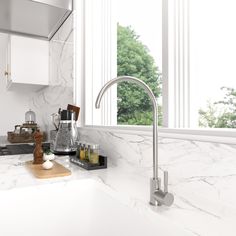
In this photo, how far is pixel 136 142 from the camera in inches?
44.4

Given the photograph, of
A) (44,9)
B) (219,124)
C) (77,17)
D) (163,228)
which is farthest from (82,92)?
(163,228)

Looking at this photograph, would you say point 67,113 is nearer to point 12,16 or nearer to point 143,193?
point 143,193

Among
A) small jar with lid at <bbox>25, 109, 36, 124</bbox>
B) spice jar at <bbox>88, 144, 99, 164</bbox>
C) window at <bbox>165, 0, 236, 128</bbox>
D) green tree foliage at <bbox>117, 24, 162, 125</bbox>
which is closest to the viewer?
window at <bbox>165, 0, 236, 128</bbox>

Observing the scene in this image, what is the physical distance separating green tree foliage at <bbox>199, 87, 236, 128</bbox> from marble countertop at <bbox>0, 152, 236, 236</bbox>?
0.32m

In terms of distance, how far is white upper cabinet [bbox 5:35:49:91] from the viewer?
2.46 metres

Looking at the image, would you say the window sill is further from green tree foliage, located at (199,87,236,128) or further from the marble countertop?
green tree foliage, located at (199,87,236,128)

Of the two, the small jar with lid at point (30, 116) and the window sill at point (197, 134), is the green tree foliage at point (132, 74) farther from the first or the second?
the small jar with lid at point (30, 116)

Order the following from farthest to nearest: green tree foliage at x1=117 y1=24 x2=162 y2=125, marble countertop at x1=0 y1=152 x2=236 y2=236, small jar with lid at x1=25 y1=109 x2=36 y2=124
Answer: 1. small jar with lid at x1=25 y1=109 x2=36 y2=124
2. green tree foliage at x1=117 y1=24 x2=162 y2=125
3. marble countertop at x1=0 y1=152 x2=236 y2=236

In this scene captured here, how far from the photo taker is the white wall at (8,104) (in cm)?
313

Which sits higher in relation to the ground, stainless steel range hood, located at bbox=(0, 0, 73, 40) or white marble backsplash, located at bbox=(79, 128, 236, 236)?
stainless steel range hood, located at bbox=(0, 0, 73, 40)

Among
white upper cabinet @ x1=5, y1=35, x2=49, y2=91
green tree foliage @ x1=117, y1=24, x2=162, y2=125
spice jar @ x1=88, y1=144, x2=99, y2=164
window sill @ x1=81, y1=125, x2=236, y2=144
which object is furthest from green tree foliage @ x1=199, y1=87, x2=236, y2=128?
white upper cabinet @ x1=5, y1=35, x2=49, y2=91

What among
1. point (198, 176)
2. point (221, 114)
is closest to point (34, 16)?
point (221, 114)

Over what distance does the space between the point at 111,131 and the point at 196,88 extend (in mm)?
508

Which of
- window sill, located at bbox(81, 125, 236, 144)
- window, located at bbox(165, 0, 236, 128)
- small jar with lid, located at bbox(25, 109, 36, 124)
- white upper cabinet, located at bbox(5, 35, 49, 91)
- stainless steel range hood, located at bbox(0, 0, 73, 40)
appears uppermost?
stainless steel range hood, located at bbox(0, 0, 73, 40)
